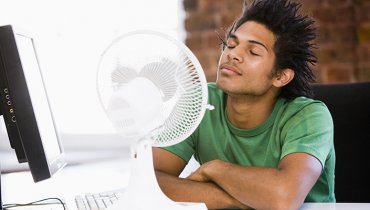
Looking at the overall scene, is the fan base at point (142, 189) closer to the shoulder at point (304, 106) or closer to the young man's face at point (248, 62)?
the young man's face at point (248, 62)

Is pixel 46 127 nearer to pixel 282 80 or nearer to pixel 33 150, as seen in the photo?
pixel 33 150

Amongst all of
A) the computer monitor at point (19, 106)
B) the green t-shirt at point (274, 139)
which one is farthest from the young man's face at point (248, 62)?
the computer monitor at point (19, 106)

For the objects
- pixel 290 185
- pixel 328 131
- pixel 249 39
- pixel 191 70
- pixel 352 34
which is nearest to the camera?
pixel 191 70

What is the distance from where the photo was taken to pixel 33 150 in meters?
1.12

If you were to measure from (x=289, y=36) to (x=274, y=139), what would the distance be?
0.32 metres

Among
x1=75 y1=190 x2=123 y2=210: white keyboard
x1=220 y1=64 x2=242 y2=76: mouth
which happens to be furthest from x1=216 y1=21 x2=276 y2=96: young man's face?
x1=75 y1=190 x2=123 y2=210: white keyboard

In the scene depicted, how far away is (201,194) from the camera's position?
51.2 inches

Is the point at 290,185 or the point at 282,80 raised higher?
the point at 282,80

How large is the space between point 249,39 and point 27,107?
72cm

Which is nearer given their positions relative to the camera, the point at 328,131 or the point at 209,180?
the point at 209,180

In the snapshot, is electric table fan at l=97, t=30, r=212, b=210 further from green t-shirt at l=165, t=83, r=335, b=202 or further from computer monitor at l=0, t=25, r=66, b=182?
green t-shirt at l=165, t=83, r=335, b=202

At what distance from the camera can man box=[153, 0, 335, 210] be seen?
132 centimetres

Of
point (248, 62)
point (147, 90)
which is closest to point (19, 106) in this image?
point (147, 90)

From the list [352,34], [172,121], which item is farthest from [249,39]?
[352,34]
